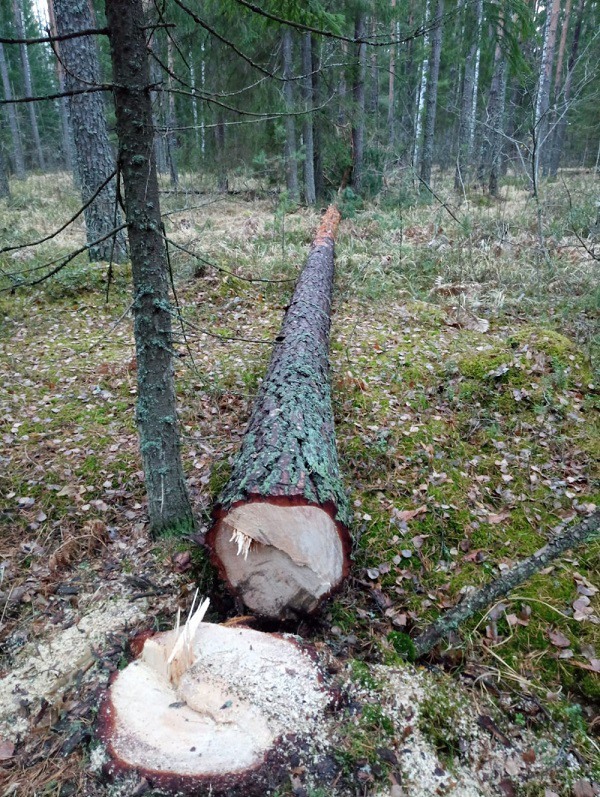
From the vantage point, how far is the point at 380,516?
10.9ft

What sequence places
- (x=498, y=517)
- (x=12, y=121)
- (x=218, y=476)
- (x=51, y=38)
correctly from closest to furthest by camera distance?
(x=51, y=38), (x=498, y=517), (x=218, y=476), (x=12, y=121)

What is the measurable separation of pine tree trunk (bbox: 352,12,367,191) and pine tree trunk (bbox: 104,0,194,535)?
1200 centimetres

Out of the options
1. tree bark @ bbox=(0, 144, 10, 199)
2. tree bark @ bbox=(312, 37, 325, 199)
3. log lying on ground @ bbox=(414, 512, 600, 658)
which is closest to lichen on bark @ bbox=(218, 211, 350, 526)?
log lying on ground @ bbox=(414, 512, 600, 658)

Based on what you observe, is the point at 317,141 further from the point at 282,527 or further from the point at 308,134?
the point at 282,527

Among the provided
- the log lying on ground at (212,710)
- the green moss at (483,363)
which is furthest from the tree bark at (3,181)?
the log lying on ground at (212,710)

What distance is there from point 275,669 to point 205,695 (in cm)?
31

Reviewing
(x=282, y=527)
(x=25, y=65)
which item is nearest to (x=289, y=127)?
(x=282, y=527)

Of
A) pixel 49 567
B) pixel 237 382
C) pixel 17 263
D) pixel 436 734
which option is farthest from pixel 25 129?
pixel 436 734

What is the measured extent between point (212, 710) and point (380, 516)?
5.69 ft

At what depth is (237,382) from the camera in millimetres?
4992

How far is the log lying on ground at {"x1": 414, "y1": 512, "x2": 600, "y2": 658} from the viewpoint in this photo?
8.31 ft

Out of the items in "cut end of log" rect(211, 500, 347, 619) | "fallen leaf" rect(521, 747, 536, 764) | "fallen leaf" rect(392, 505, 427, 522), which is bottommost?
"fallen leaf" rect(521, 747, 536, 764)

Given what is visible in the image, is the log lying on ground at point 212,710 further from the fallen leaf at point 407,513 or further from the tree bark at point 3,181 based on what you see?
the tree bark at point 3,181

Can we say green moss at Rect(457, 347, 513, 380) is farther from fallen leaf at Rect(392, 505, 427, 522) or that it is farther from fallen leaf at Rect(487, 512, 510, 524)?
fallen leaf at Rect(392, 505, 427, 522)
